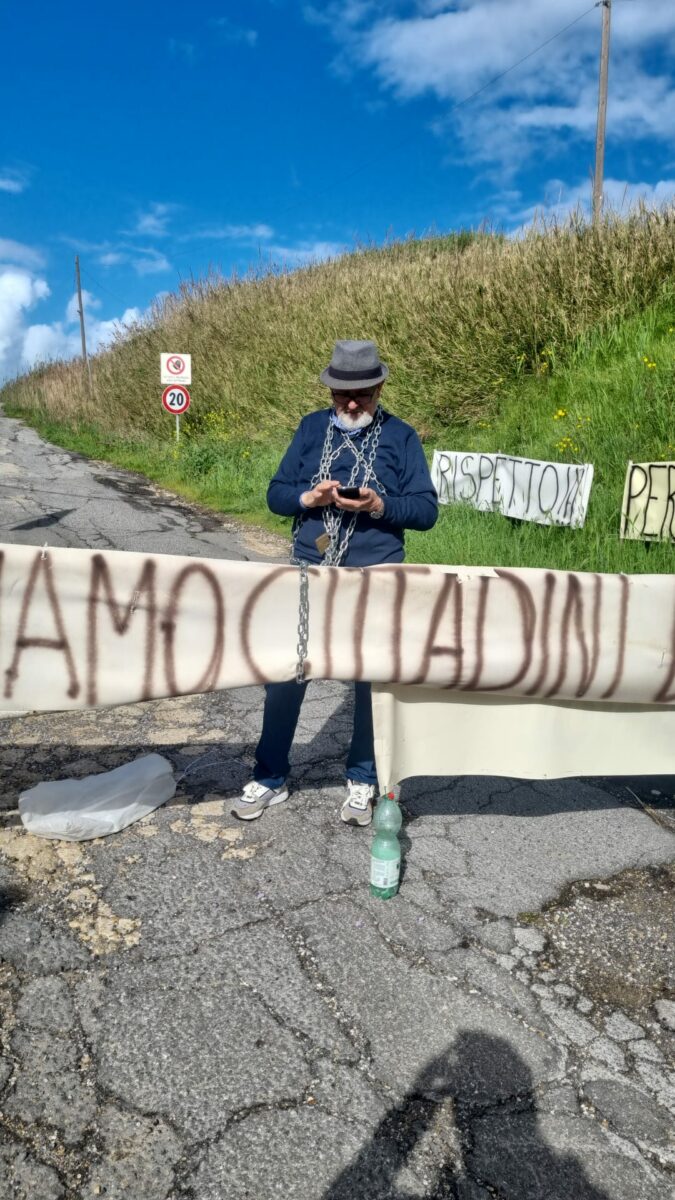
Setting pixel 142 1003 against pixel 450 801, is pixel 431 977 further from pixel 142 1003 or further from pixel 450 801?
pixel 450 801

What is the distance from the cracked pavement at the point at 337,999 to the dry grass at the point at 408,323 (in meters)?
8.84

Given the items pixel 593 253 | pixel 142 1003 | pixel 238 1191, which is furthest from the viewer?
pixel 593 253

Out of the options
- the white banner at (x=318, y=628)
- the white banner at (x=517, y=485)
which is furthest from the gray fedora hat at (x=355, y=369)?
the white banner at (x=517, y=485)

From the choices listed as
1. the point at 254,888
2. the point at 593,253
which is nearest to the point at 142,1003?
the point at 254,888

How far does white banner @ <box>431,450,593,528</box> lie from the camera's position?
6836mm

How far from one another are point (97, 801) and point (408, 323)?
11.9 m

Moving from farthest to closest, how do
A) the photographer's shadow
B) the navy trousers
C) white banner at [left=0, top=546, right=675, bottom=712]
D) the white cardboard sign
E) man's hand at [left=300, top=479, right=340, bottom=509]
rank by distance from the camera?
1. the white cardboard sign
2. the navy trousers
3. man's hand at [left=300, top=479, right=340, bottom=509]
4. white banner at [left=0, top=546, right=675, bottom=712]
5. the photographer's shadow

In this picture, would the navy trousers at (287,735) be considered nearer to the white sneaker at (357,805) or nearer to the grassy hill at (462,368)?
the white sneaker at (357,805)

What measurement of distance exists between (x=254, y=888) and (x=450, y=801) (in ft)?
3.64

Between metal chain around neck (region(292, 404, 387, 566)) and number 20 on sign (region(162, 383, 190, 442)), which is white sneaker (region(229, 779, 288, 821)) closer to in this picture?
metal chain around neck (region(292, 404, 387, 566))

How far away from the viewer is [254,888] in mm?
2840

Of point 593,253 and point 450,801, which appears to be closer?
point 450,801

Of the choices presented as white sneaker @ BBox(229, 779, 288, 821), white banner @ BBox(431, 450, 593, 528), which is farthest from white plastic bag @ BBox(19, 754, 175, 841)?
white banner @ BBox(431, 450, 593, 528)

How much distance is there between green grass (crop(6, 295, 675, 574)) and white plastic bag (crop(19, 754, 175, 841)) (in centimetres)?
389
